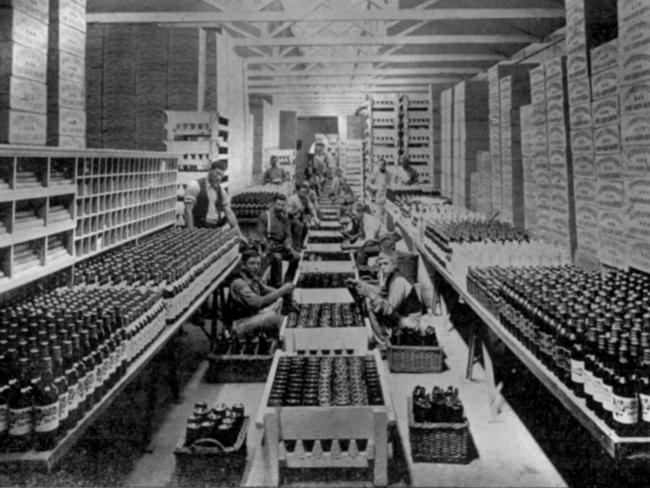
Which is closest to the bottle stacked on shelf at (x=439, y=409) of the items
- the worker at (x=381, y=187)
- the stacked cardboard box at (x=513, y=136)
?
the stacked cardboard box at (x=513, y=136)

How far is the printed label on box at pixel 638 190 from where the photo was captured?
15.6ft

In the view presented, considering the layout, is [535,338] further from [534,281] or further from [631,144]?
[631,144]

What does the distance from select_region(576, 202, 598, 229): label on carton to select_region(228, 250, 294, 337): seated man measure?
297cm

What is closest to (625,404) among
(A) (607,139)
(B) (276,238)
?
(A) (607,139)

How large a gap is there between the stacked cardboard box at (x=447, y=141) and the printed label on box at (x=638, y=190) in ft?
28.3

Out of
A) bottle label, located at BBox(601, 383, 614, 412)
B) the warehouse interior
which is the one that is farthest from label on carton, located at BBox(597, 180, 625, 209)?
bottle label, located at BBox(601, 383, 614, 412)

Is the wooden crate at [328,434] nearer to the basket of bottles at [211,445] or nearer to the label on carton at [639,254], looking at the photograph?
the basket of bottles at [211,445]

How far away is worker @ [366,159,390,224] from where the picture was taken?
15250 mm

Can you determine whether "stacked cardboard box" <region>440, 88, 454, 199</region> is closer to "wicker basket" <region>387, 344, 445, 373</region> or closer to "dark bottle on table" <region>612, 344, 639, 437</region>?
"wicker basket" <region>387, 344, 445, 373</region>

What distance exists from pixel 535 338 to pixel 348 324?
179 centimetres

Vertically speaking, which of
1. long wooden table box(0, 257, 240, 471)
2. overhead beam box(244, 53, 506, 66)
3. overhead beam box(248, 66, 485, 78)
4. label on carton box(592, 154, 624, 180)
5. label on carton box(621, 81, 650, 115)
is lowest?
long wooden table box(0, 257, 240, 471)

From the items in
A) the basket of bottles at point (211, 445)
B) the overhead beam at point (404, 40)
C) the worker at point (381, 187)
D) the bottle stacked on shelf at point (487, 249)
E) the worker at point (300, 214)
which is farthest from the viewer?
the worker at point (381, 187)

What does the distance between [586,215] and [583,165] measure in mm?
467

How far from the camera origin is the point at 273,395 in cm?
385
